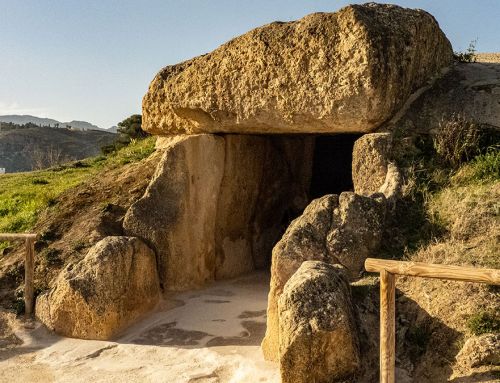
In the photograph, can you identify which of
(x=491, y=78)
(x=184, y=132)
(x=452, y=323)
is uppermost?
(x=491, y=78)

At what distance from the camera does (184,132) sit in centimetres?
1245

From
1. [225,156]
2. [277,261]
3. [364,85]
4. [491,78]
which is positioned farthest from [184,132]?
[491,78]

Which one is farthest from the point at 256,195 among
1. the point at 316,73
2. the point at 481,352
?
the point at 481,352

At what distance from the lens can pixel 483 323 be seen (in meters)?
6.36

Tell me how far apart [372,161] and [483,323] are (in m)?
3.64

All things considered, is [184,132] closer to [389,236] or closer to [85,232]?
[85,232]

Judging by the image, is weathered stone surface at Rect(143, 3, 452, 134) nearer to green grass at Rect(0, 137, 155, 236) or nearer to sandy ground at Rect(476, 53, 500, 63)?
green grass at Rect(0, 137, 155, 236)

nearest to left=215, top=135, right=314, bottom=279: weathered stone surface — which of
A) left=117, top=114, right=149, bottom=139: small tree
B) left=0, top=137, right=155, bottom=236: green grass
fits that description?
left=0, top=137, right=155, bottom=236: green grass

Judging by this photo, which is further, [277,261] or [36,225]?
[36,225]

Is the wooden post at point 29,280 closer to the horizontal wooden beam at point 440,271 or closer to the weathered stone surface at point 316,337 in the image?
the weathered stone surface at point 316,337

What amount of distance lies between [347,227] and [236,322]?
2.49 meters

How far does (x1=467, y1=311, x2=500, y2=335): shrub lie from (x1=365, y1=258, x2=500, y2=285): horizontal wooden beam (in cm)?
98

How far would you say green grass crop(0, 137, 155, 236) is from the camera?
13.1 meters

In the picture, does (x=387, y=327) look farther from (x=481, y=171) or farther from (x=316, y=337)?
(x=481, y=171)
